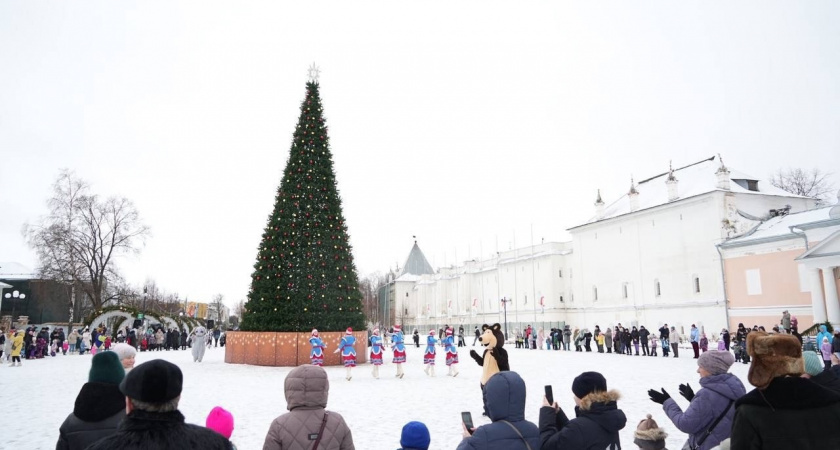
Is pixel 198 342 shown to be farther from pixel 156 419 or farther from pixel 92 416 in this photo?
pixel 156 419

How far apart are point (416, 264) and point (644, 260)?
55.4 metres

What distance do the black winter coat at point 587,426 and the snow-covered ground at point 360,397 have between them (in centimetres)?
455

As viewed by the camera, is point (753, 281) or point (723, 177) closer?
point (753, 281)

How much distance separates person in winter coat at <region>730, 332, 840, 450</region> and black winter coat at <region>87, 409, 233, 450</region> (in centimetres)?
281

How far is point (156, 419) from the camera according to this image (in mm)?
2414

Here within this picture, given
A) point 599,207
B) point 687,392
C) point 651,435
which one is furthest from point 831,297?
point 651,435

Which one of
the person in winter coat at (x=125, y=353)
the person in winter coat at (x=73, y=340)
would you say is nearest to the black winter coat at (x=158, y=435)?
the person in winter coat at (x=125, y=353)

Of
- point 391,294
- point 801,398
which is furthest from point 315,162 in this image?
point 391,294

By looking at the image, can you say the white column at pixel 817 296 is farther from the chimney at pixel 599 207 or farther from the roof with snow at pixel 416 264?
the roof with snow at pixel 416 264

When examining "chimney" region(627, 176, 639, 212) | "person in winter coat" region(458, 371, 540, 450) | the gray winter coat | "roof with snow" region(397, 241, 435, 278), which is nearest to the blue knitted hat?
"person in winter coat" region(458, 371, 540, 450)

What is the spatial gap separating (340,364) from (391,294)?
72.2 m

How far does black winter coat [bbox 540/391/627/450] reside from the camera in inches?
148

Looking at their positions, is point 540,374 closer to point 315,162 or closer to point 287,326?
point 287,326

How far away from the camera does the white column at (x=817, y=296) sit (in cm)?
3075
